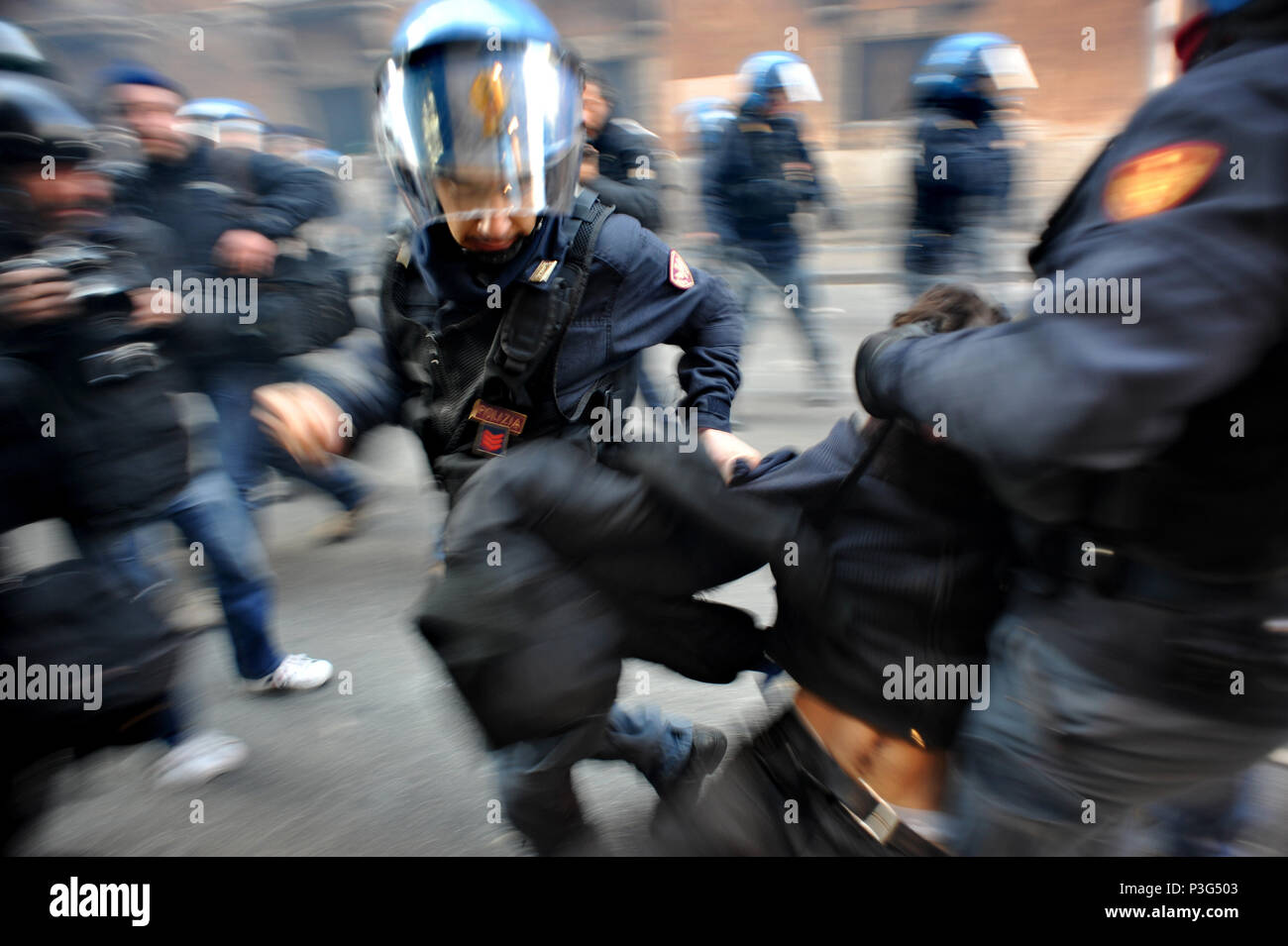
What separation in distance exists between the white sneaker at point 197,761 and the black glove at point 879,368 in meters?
2.06

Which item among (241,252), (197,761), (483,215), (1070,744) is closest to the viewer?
(1070,744)

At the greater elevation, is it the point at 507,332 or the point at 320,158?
the point at 320,158

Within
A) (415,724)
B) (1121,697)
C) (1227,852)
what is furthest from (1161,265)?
(415,724)

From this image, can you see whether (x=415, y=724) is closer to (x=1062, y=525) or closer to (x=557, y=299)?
(x=557, y=299)

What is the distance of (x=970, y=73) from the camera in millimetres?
5027

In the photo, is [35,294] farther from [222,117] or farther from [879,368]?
[222,117]

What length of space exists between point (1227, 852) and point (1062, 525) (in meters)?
1.06

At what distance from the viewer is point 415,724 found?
279 centimetres

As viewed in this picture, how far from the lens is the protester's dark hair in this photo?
1.42m

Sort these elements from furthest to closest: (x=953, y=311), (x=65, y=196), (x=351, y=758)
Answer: (x=351, y=758) < (x=65, y=196) < (x=953, y=311)

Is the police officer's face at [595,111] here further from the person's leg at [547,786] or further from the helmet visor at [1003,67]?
the person's leg at [547,786]

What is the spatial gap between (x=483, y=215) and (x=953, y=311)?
75cm

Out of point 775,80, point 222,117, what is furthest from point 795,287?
point 222,117

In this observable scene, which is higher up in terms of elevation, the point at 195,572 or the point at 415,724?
the point at 195,572
